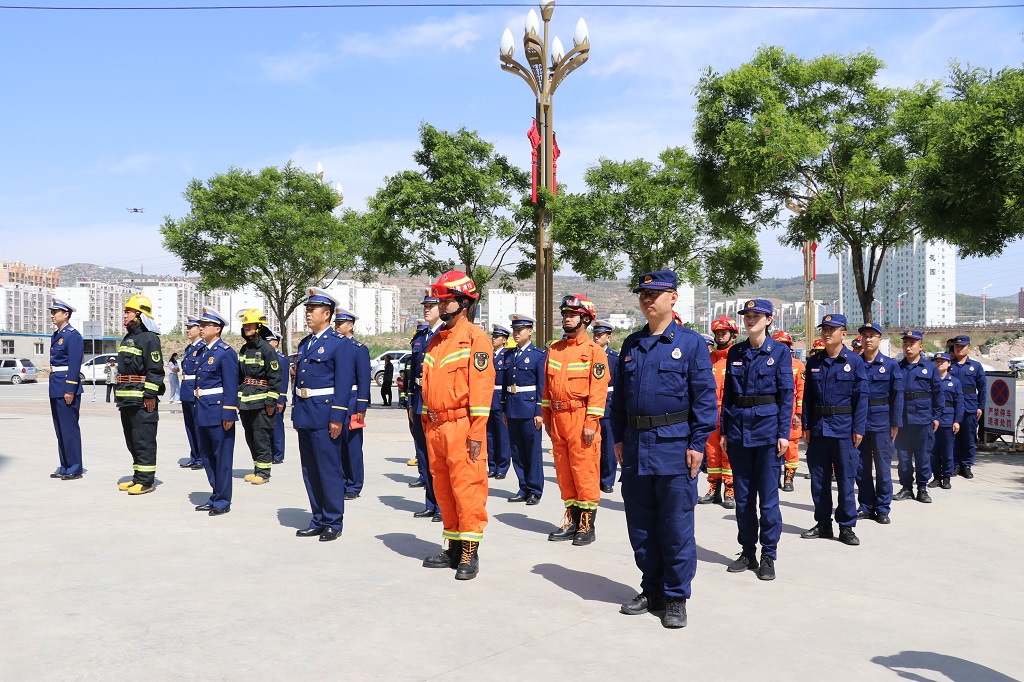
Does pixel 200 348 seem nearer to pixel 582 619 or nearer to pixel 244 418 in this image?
pixel 244 418

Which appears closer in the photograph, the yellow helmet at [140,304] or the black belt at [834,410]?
the black belt at [834,410]

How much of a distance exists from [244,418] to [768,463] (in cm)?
713

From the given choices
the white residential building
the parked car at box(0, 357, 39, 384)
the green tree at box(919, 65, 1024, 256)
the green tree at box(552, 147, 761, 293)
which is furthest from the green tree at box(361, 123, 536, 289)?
the white residential building

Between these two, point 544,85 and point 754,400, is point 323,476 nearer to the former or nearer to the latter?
point 754,400

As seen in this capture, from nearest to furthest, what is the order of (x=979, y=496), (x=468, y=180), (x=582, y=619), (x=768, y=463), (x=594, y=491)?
(x=582, y=619) < (x=768, y=463) < (x=594, y=491) < (x=979, y=496) < (x=468, y=180)

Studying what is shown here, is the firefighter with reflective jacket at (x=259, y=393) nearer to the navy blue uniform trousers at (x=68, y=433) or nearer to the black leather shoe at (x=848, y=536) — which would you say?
the navy blue uniform trousers at (x=68, y=433)

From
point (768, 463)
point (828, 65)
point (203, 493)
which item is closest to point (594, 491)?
point (768, 463)

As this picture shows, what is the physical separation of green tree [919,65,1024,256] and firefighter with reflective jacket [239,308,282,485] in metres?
10.5

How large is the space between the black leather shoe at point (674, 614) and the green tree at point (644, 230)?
16.2 m

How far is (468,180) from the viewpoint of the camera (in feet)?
69.8

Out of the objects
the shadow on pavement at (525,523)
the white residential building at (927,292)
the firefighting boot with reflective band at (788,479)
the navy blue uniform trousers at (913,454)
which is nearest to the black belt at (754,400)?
the shadow on pavement at (525,523)

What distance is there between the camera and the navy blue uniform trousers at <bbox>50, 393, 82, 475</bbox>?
10.3m

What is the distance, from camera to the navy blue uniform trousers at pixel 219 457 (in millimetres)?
8250

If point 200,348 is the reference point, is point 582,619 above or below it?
below
